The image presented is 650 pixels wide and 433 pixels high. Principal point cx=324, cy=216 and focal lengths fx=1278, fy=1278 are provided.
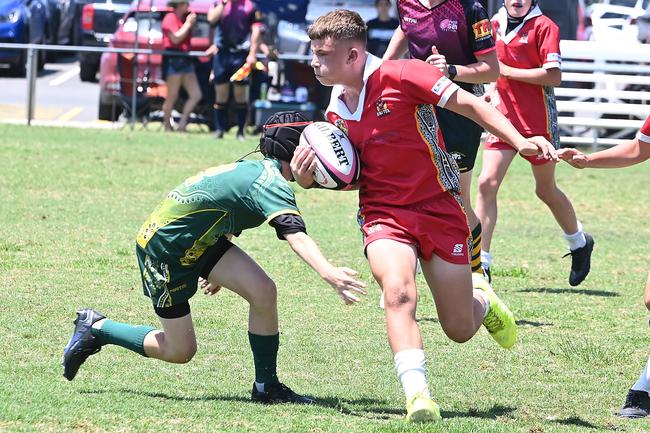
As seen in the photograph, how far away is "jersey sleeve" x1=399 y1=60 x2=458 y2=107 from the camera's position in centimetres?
564

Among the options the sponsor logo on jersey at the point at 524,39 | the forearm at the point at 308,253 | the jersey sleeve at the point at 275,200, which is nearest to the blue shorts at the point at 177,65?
the sponsor logo on jersey at the point at 524,39

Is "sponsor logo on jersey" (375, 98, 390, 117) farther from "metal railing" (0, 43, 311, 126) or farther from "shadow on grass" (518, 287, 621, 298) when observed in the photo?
"metal railing" (0, 43, 311, 126)

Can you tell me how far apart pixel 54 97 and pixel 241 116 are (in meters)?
6.81

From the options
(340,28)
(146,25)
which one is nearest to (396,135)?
(340,28)

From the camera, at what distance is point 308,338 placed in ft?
24.0

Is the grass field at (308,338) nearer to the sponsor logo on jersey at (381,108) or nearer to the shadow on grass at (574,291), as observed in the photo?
the shadow on grass at (574,291)

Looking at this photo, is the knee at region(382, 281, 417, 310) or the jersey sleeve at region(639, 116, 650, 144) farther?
the jersey sleeve at region(639, 116, 650, 144)

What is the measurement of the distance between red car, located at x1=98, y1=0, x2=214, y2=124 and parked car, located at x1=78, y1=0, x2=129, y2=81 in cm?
404

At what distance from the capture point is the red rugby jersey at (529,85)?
897cm

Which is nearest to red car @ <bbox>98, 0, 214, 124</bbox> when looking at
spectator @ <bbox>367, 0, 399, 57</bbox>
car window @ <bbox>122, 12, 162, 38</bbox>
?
car window @ <bbox>122, 12, 162, 38</bbox>

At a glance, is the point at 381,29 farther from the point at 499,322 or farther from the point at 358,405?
the point at 358,405

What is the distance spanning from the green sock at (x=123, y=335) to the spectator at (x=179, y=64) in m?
12.0

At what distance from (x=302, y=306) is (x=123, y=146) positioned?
8.27m

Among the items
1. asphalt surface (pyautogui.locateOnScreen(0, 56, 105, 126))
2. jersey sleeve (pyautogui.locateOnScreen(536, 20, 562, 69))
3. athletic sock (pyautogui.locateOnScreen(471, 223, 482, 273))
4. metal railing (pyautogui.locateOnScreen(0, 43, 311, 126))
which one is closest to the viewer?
athletic sock (pyautogui.locateOnScreen(471, 223, 482, 273))
